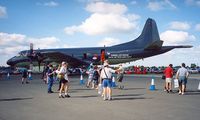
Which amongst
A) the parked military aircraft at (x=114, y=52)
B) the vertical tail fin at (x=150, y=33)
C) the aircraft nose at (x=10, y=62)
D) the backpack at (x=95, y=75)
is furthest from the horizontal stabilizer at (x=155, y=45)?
the aircraft nose at (x=10, y=62)

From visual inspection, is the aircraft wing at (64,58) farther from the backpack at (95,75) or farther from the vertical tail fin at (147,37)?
the backpack at (95,75)

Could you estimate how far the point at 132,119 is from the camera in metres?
9.16

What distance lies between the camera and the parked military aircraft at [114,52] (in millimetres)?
46588

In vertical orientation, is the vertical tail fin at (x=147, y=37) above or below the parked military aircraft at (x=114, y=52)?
above

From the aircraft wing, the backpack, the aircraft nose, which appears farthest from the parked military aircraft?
the backpack

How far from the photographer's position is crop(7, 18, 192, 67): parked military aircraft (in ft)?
153

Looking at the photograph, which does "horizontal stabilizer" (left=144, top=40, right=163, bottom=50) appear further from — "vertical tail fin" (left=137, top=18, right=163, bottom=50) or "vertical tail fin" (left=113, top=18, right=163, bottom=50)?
"vertical tail fin" (left=137, top=18, right=163, bottom=50)

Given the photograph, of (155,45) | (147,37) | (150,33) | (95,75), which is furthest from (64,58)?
(95,75)

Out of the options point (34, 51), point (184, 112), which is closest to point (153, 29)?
point (34, 51)

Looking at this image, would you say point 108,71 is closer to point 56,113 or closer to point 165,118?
point 56,113

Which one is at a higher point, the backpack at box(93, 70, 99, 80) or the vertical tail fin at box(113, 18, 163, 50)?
the vertical tail fin at box(113, 18, 163, 50)

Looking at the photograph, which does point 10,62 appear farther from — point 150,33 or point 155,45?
point 155,45

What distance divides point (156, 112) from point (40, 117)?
440 centimetres

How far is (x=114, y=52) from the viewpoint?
48.5m
